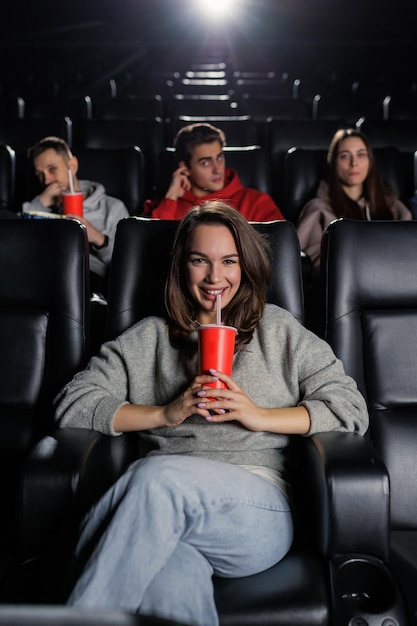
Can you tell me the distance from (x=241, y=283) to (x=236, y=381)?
0.21 m

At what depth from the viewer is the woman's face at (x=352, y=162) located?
302 centimetres

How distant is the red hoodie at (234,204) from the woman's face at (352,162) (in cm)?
33

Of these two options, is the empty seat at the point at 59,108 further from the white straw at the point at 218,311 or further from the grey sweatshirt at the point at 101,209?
the white straw at the point at 218,311

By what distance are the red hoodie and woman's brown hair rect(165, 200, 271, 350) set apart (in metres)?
1.15

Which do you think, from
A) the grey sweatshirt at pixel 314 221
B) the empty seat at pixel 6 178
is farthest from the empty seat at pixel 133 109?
the grey sweatshirt at pixel 314 221

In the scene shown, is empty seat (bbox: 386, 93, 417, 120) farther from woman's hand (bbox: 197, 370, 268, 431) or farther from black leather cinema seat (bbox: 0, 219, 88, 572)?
woman's hand (bbox: 197, 370, 268, 431)

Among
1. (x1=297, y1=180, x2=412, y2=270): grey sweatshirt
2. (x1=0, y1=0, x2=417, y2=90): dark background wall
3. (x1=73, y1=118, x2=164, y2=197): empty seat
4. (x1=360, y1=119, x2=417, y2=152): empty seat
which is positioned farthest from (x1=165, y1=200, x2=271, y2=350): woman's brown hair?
(x1=0, y1=0, x2=417, y2=90): dark background wall

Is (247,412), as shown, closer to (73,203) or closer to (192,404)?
(192,404)

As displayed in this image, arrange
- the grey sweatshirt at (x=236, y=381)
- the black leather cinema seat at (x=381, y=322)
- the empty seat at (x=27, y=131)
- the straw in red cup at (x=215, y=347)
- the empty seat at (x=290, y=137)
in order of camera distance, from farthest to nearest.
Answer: the empty seat at (x=27, y=131)
the empty seat at (x=290, y=137)
the black leather cinema seat at (x=381, y=322)
the grey sweatshirt at (x=236, y=381)
the straw in red cup at (x=215, y=347)

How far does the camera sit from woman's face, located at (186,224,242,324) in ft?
5.11

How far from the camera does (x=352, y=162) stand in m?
3.03

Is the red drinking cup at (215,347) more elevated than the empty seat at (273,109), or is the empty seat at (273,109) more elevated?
the empty seat at (273,109)

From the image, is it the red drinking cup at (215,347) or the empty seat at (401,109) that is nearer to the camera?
the red drinking cup at (215,347)

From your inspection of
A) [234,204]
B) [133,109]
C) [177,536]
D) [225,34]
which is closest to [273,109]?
[133,109]
